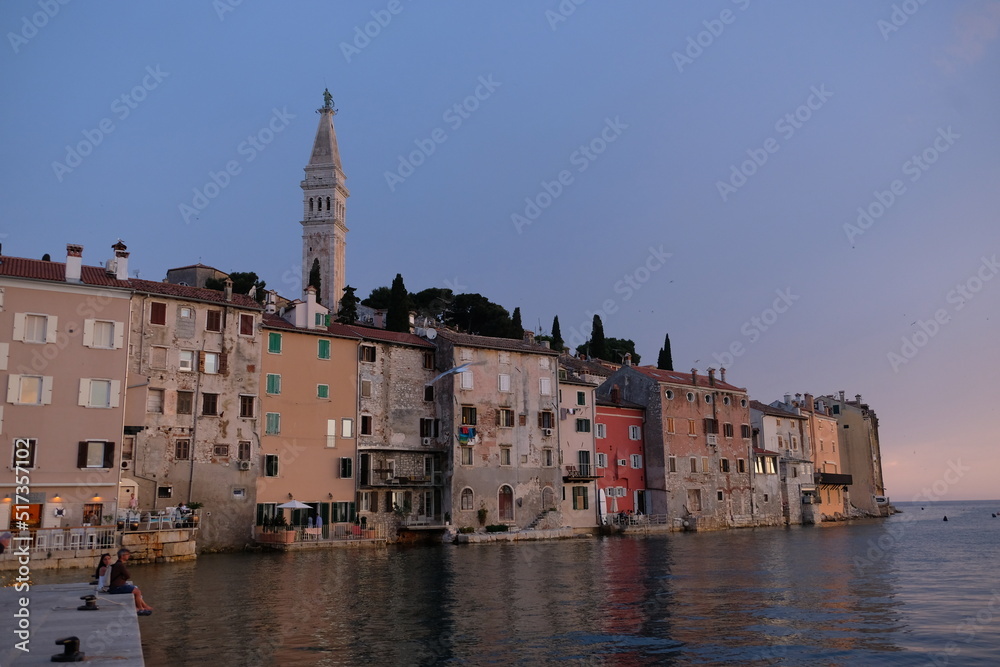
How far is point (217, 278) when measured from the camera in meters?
78.9

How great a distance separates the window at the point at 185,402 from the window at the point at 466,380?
1658 centimetres

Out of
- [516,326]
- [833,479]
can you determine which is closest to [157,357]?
[516,326]

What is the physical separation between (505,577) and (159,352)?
2160cm

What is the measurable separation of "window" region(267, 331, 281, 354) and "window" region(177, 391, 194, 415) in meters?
5.14

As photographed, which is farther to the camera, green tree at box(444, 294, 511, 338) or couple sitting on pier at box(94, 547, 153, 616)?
green tree at box(444, 294, 511, 338)

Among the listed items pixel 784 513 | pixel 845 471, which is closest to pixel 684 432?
pixel 784 513

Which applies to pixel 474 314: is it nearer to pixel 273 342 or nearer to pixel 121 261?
pixel 273 342

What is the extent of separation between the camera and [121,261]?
40469mm

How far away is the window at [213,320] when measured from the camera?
142 ft

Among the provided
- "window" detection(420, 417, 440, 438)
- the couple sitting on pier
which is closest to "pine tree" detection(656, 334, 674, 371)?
"window" detection(420, 417, 440, 438)

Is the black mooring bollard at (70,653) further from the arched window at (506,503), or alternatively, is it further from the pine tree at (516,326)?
the pine tree at (516,326)

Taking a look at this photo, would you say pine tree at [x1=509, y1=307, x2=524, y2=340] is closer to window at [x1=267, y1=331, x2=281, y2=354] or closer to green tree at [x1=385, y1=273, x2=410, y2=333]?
green tree at [x1=385, y1=273, x2=410, y2=333]

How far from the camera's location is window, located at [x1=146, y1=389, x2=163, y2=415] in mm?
41094

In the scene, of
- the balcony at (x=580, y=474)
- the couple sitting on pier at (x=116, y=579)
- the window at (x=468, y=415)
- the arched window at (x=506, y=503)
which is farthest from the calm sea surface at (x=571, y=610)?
the balcony at (x=580, y=474)
